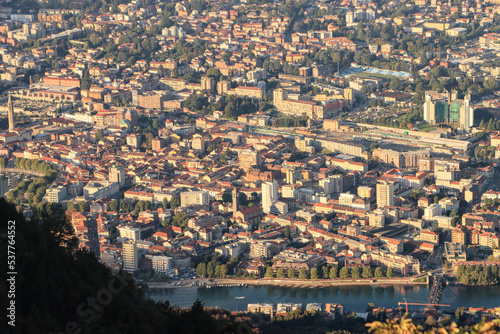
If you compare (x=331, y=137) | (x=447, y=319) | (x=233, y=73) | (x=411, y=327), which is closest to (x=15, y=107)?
(x=233, y=73)

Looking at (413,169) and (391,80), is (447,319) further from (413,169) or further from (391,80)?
(391,80)

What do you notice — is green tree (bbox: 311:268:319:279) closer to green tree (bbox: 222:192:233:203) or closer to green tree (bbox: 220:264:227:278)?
green tree (bbox: 220:264:227:278)

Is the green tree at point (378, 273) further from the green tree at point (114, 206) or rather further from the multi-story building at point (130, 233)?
the green tree at point (114, 206)

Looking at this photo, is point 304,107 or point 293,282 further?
point 304,107

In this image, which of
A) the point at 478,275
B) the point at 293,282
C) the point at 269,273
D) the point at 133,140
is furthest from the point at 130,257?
the point at 133,140

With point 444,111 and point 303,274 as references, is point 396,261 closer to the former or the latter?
point 303,274

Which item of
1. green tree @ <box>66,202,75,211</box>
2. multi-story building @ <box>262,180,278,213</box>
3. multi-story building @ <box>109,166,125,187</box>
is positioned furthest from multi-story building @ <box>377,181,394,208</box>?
green tree @ <box>66,202,75,211</box>
